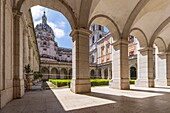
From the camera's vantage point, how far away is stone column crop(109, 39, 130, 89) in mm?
9305

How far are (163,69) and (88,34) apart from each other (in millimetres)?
10437

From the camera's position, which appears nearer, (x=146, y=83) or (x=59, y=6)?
(x=59, y=6)

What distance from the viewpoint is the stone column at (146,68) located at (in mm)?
11477

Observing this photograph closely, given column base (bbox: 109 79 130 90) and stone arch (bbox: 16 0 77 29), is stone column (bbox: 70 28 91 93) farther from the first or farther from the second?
column base (bbox: 109 79 130 90)

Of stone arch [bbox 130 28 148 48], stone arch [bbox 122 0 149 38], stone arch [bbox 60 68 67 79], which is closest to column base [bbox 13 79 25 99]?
stone arch [bbox 122 0 149 38]

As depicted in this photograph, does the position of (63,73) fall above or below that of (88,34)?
below

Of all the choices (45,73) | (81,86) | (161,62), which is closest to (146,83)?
(161,62)

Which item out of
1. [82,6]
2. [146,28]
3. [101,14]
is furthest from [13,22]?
[146,28]

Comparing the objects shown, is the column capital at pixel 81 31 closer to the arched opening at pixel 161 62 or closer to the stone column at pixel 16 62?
the stone column at pixel 16 62

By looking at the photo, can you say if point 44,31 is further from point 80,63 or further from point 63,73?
point 80,63

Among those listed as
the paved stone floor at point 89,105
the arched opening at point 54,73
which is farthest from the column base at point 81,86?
the arched opening at point 54,73

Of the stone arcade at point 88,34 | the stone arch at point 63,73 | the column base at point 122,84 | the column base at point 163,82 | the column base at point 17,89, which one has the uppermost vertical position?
the stone arcade at point 88,34

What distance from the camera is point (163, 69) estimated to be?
13609 millimetres

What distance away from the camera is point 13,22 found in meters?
5.94
